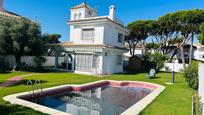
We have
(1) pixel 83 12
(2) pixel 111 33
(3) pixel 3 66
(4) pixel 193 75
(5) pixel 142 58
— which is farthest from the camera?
(1) pixel 83 12

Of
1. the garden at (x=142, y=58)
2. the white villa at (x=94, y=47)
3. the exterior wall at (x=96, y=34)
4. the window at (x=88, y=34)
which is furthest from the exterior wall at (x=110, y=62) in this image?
the window at (x=88, y=34)

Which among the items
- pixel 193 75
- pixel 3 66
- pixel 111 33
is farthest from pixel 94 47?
pixel 193 75

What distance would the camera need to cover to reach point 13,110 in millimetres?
8594

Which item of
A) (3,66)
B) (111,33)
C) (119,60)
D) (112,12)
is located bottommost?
(3,66)

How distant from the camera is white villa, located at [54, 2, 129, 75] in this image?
1093 inches

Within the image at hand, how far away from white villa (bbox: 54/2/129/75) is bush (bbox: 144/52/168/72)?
718cm

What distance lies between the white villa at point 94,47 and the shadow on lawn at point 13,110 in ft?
61.0

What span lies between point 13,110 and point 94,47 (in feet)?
63.8

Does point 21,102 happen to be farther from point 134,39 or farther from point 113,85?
point 134,39

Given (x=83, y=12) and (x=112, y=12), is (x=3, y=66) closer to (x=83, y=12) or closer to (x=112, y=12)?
(x=112, y=12)

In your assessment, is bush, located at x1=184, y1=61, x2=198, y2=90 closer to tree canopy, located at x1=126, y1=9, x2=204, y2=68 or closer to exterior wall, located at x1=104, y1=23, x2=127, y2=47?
exterior wall, located at x1=104, y1=23, x2=127, y2=47

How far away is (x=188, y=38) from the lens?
37219mm

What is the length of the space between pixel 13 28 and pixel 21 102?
62.7 feet

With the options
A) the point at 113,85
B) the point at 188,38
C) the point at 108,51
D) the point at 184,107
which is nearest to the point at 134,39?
the point at 188,38
